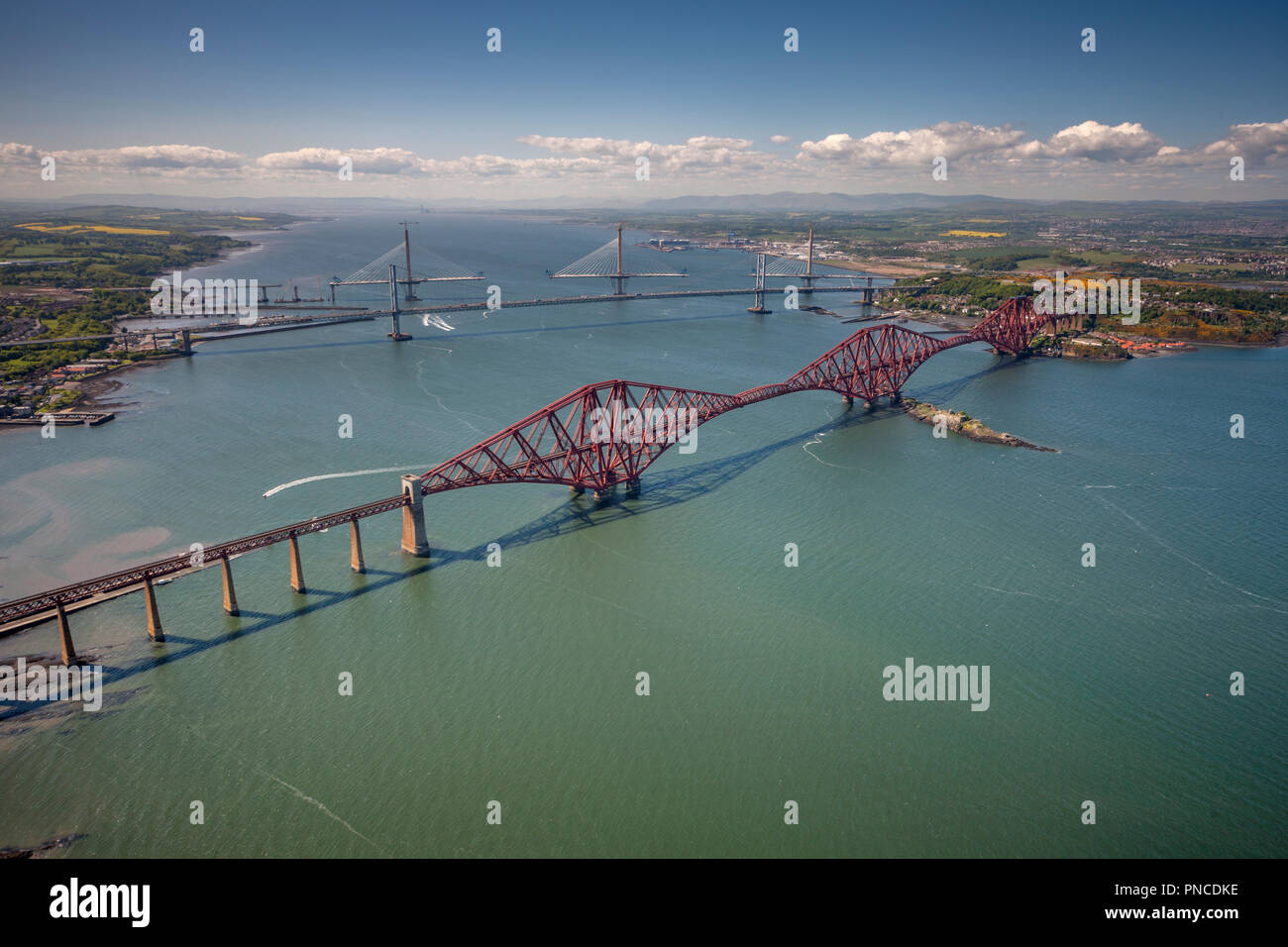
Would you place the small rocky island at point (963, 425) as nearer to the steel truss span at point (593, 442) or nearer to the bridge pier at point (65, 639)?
the steel truss span at point (593, 442)

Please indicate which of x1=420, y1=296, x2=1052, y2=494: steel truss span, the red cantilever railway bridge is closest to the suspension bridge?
the red cantilever railway bridge

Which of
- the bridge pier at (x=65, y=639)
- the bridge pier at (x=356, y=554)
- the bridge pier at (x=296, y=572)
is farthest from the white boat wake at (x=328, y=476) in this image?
the bridge pier at (x=65, y=639)

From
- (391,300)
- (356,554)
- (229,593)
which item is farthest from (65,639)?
(391,300)

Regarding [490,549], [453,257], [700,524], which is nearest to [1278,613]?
[700,524]

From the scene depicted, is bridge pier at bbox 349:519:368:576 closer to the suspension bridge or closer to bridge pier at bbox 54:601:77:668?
bridge pier at bbox 54:601:77:668

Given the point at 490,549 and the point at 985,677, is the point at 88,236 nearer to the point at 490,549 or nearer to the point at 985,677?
the point at 490,549
